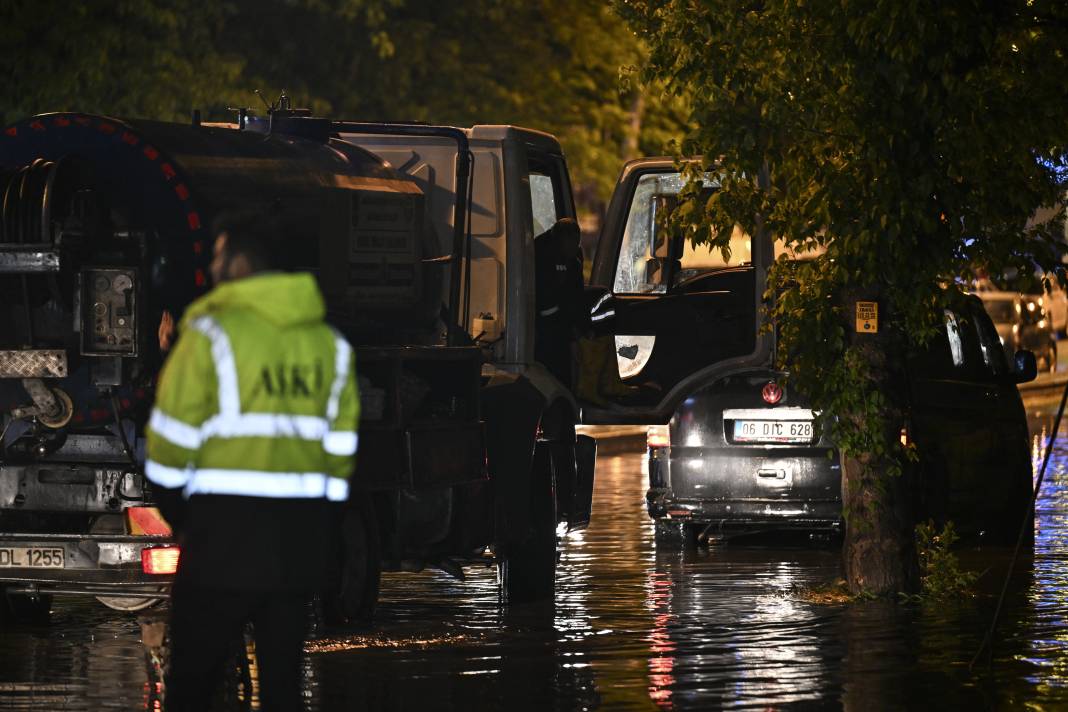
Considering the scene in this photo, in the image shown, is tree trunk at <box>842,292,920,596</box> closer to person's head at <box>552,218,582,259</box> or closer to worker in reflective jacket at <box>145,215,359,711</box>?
person's head at <box>552,218,582,259</box>

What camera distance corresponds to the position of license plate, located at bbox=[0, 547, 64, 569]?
1063 cm

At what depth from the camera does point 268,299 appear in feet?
23.9

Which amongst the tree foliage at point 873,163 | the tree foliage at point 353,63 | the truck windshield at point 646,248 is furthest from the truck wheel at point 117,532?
the tree foliage at point 353,63

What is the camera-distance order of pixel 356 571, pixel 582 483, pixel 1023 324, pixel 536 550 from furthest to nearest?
pixel 1023 324
pixel 582 483
pixel 536 550
pixel 356 571

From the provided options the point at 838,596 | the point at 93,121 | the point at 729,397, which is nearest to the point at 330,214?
the point at 93,121

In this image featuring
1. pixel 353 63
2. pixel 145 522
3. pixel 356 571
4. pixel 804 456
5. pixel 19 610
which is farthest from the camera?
pixel 353 63

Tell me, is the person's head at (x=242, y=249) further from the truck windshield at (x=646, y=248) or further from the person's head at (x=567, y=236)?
the truck windshield at (x=646, y=248)

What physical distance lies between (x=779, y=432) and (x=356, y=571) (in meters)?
4.90

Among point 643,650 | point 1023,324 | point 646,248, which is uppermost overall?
point 1023,324

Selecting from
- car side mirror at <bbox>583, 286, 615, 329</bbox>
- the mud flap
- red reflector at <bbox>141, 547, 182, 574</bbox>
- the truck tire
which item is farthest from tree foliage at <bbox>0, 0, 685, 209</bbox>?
red reflector at <bbox>141, 547, 182, 574</bbox>

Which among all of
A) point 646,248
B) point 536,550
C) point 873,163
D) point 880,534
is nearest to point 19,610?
point 536,550

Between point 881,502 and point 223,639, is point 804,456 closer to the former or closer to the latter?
point 881,502

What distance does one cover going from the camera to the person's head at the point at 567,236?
1352 centimetres

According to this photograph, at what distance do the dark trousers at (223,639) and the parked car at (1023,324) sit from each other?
34.3 m
